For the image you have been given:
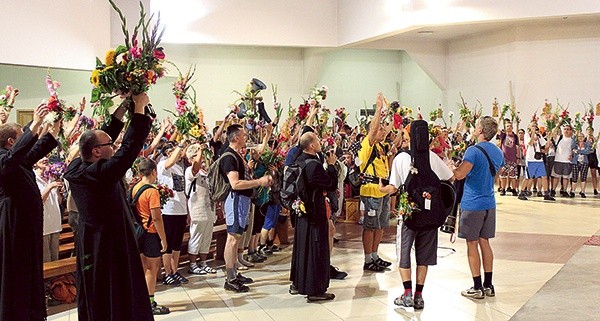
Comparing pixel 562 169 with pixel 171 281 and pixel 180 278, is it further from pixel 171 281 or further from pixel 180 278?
pixel 171 281

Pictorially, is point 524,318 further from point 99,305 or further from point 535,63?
point 535,63

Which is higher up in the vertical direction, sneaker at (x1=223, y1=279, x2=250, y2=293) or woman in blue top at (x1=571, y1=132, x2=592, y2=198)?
woman in blue top at (x1=571, y1=132, x2=592, y2=198)

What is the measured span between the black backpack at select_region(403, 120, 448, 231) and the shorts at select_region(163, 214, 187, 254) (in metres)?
2.48

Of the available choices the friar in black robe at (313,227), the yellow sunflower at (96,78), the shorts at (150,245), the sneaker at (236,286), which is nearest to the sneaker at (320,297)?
the friar in black robe at (313,227)

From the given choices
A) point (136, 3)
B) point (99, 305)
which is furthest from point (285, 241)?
point (136, 3)

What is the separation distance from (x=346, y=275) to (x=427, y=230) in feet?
5.27

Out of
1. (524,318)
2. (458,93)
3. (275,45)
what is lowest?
(524,318)

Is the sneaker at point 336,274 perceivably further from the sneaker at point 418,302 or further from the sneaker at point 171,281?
the sneaker at point 171,281

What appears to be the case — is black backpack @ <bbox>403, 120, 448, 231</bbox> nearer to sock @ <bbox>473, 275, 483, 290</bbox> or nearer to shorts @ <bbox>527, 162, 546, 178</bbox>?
sock @ <bbox>473, 275, 483, 290</bbox>

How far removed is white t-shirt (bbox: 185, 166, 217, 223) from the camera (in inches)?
276

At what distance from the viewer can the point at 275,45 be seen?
18062 mm

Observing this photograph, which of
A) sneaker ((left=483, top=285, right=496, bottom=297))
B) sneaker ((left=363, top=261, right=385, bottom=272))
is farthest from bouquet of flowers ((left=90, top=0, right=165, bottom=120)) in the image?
sneaker ((left=363, top=261, right=385, bottom=272))

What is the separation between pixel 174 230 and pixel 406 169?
2.58 m

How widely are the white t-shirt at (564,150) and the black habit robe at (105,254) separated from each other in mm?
12037
